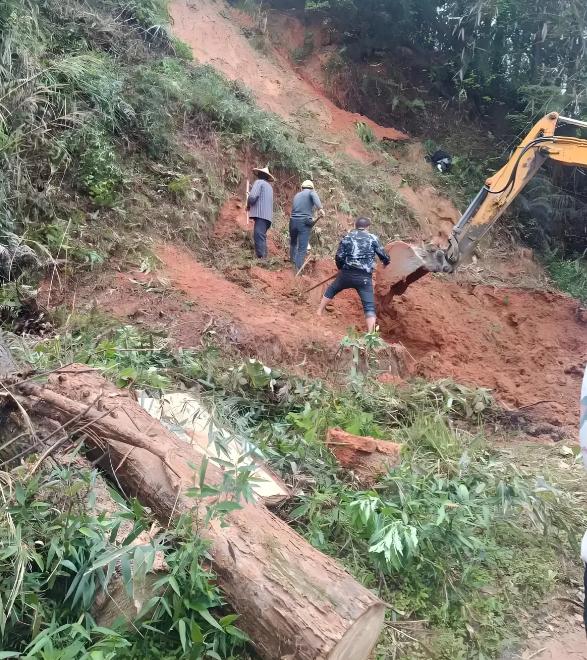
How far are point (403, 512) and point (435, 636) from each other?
0.63 meters

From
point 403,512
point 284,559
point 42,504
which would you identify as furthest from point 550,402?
point 42,504

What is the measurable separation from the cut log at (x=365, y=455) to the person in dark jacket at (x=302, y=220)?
229 inches

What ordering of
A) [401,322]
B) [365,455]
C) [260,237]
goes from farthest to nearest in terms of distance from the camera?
[260,237], [401,322], [365,455]

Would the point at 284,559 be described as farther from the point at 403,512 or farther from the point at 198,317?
the point at 198,317

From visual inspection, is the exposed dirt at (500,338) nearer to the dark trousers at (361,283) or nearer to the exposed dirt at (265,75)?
the dark trousers at (361,283)

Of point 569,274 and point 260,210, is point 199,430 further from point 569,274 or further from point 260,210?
point 569,274

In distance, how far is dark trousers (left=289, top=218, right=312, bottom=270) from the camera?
30.9 feet

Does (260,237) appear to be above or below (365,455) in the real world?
Result: below

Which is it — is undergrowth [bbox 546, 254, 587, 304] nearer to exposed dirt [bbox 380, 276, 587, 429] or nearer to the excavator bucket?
exposed dirt [bbox 380, 276, 587, 429]

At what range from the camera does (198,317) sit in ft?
20.0

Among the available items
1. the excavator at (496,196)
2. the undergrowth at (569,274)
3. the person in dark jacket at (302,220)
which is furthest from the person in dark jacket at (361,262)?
the undergrowth at (569,274)

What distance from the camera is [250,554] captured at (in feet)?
8.15

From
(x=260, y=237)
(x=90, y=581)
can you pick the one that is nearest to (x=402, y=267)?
(x=260, y=237)

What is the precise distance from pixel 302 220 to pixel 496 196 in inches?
118
